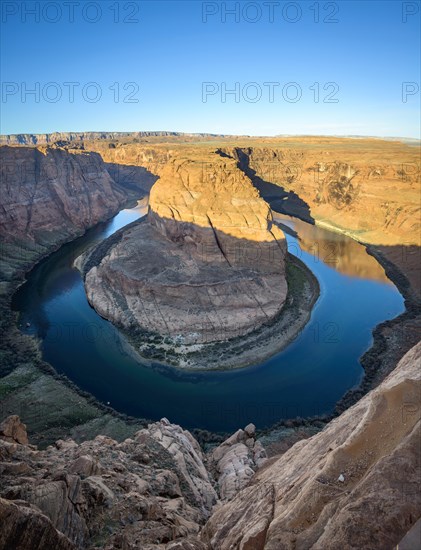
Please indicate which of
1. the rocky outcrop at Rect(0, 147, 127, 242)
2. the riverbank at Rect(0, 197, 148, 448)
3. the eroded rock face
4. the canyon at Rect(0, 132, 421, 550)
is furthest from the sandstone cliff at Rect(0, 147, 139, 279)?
the riverbank at Rect(0, 197, 148, 448)

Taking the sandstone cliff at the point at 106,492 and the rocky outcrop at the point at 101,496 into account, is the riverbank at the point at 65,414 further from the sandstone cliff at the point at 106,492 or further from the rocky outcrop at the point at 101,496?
the rocky outcrop at the point at 101,496

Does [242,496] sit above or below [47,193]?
below

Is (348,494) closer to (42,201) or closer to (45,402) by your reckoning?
(45,402)

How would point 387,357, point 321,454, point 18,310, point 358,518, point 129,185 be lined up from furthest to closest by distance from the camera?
point 129,185 < point 18,310 < point 387,357 < point 321,454 < point 358,518

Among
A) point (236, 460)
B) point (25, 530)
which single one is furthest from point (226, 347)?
point (25, 530)

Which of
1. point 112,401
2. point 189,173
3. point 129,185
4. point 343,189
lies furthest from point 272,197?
point 112,401

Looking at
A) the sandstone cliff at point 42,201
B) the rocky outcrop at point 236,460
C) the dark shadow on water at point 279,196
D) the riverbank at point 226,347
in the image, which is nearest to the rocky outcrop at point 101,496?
the rocky outcrop at point 236,460

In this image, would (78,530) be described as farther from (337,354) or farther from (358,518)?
(337,354)
